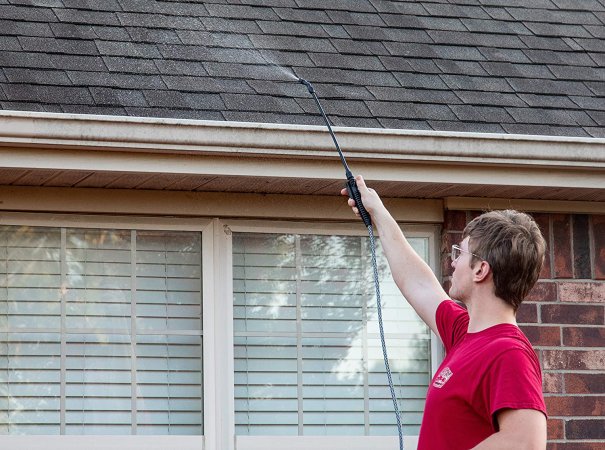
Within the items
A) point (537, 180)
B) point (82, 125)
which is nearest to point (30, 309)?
point (82, 125)

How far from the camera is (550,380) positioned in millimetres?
5734

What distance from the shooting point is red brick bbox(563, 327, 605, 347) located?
5809 mm

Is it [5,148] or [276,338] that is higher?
[5,148]

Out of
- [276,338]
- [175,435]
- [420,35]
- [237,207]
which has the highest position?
[420,35]

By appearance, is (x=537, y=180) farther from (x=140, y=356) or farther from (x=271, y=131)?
(x=140, y=356)

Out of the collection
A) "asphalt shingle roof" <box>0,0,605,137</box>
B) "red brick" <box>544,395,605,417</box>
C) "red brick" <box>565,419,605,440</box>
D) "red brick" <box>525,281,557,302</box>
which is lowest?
"red brick" <box>565,419,605,440</box>

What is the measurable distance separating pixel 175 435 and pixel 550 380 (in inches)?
63.8

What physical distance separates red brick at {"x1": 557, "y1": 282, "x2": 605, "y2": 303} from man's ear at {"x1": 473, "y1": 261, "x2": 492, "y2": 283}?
253 cm

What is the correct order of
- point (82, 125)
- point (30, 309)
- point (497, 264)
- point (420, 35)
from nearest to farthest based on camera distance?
point (497, 264) → point (82, 125) → point (30, 309) → point (420, 35)

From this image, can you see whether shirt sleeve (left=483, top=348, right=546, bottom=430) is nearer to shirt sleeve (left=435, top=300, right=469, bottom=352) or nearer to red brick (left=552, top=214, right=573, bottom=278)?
shirt sleeve (left=435, top=300, right=469, bottom=352)

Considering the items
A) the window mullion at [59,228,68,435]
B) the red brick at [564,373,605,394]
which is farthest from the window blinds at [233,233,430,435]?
the window mullion at [59,228,68,435]

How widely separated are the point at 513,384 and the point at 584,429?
9.15ft

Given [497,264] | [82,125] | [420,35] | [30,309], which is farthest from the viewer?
[420,35]

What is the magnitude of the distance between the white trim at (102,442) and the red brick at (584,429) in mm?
1578
